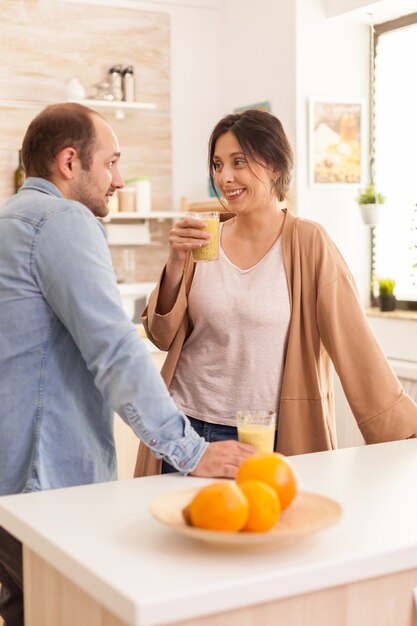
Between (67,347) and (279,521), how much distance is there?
0.65m

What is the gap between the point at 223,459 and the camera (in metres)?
1.66


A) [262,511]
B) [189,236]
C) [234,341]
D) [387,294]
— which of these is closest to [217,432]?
[234,341]

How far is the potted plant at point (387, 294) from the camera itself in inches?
183

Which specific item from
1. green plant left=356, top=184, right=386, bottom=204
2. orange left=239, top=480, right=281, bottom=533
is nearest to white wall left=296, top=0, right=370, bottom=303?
green plant left=356, top=184, right=386, bottom=204

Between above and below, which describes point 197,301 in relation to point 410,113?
below

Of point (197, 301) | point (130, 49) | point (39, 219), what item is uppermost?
point (130, 49)

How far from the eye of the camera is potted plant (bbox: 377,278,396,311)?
465 centimetres

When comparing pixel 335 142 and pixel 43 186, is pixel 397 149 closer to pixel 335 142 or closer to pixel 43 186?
pixel 335 142

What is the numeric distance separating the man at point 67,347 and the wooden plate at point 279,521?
10.8 inches

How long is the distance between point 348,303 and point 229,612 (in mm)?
1083

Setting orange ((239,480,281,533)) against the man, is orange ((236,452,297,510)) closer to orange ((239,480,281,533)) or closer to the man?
orange ((239,480,281,533))

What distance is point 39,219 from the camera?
1716 millimetres

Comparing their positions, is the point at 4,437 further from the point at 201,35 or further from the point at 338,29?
the point at 201,35

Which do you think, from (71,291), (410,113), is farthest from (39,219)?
(410,113)
